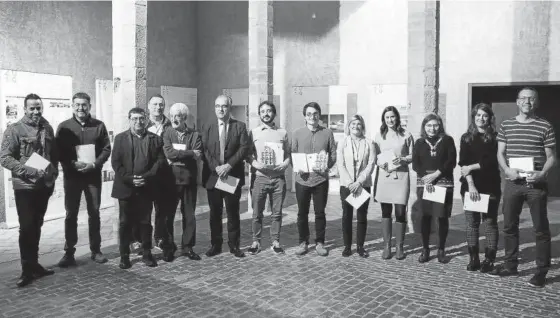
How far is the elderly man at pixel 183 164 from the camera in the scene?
647 cm

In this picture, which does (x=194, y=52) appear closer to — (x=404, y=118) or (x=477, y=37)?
(x=404, y=118)

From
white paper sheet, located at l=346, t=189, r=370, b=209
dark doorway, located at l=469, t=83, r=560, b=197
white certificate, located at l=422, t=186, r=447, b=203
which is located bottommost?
white paper sheet, located at l=346, t=189, r=370, b=209

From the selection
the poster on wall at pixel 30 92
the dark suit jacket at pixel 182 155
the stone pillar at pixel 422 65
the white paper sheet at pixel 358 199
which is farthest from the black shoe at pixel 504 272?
the poster on wall at pixel 30 92

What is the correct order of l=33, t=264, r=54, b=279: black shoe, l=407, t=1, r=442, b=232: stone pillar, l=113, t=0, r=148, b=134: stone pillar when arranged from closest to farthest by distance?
l=33, t=264, r=54, b=279: black shoe
l=113, t=0, r=148, b=134: stone pillar
l=407, t=1, r=442, b=232: stone pillar

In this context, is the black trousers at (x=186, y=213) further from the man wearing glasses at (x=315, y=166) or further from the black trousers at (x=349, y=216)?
the black trousers at (x=349, y=216)

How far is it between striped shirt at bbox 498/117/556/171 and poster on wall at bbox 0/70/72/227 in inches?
291

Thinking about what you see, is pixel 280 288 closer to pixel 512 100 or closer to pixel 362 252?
pixel 362 252

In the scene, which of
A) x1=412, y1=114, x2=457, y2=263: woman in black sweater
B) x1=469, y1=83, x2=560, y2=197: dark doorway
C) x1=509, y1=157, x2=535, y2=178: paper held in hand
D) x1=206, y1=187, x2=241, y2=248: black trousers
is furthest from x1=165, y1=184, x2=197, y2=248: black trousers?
x1=469, y1=83, x2=560, y2=197: dark doorway

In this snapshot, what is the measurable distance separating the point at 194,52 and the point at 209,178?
8.27 m

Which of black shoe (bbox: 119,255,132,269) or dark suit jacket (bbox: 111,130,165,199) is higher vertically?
dark suit jacket (bbox: 111,130,165,199)

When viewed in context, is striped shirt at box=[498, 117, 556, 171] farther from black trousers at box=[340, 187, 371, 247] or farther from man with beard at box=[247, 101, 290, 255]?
man with beard at box=[247, 101, 290, 255]

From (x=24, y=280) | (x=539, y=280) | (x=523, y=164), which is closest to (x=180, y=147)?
(x=24, y=280)

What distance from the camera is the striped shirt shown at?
553cm

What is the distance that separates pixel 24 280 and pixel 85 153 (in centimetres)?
151
